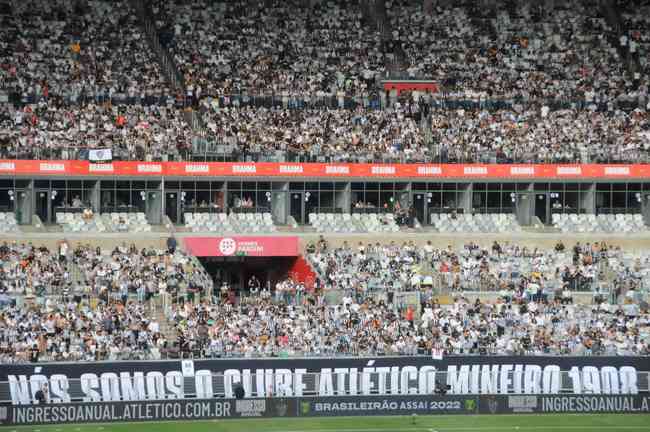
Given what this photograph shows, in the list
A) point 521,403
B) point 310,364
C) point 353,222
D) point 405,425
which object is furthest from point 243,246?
point 521,403

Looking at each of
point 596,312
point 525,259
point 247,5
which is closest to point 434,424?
point 596,312

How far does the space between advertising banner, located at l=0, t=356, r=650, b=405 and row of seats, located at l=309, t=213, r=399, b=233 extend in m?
17.5

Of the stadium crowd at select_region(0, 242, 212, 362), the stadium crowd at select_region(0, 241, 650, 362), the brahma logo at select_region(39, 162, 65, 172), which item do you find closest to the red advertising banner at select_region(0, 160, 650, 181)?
the brahma logo at select_region(39, 162, 65, 172)

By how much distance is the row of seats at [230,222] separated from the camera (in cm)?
5922

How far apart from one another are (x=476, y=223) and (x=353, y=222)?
5.80 metres

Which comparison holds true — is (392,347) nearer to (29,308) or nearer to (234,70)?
(29,308)

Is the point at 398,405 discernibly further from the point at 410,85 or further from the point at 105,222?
the point at 410,85

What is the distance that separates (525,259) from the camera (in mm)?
57812

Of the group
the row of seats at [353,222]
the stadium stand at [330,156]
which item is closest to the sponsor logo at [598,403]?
the stadium stand at [330,156]

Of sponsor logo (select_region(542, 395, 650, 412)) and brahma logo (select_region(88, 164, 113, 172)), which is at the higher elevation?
brahma logo (select_region(88, 164, 113, 172))

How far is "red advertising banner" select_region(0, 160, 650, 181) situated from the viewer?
58000 millimetres

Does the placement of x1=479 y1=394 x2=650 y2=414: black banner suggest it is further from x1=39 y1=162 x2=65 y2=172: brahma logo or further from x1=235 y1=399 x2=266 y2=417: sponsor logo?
x1=39 y1=162 x2=65 y2=172: brahma logo

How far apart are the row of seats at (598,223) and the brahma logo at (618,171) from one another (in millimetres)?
2098

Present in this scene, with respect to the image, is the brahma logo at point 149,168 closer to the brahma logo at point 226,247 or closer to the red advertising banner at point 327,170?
the red advertising banner at point 327,170
